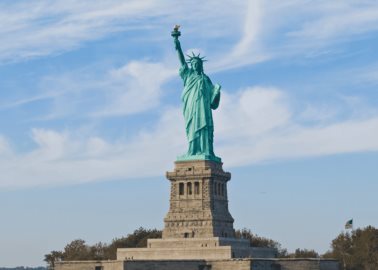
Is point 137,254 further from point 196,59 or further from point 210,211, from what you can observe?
point 196,59

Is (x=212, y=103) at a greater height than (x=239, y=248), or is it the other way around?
(x=212, y=103)

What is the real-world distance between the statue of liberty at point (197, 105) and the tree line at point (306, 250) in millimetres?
16622

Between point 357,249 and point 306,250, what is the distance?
7411 millimetres

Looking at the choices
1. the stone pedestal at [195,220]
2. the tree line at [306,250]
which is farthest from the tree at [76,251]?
the stone pedestal at [195,220]

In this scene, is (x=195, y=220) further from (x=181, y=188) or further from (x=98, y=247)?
(x=98, y=247)

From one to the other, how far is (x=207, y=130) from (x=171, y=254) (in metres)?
10.4

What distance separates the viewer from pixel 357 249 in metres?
80.1

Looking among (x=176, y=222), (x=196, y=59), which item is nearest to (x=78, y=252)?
(x=176, y=222)

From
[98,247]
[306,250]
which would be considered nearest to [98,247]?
[98,247]

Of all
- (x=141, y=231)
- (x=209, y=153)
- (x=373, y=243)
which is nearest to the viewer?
(x=209, y=153)

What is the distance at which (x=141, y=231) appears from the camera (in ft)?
278

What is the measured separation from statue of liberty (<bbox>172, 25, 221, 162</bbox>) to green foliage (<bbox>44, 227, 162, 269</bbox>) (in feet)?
60.0

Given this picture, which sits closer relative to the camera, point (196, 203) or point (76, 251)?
point (196, 203)

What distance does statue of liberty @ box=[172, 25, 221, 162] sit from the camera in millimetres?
65875
